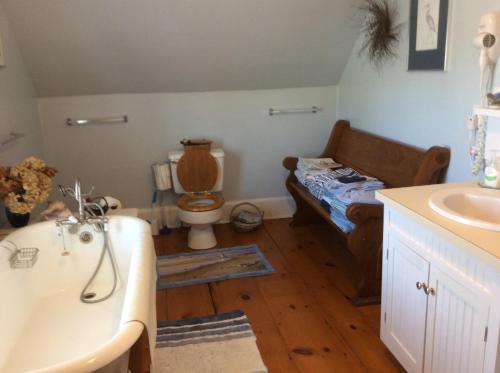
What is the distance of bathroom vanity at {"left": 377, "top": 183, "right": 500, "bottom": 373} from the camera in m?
1.45

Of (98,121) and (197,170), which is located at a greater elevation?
(98,121)

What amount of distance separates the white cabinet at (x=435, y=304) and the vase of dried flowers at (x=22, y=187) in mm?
1758

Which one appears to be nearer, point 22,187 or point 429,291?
point 429,291

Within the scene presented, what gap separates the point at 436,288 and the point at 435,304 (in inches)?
2.6

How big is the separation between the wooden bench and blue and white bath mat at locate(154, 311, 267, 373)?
740 millimetres

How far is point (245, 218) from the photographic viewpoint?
153 inches

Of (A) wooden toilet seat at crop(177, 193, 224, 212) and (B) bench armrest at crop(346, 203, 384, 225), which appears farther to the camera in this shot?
(A) wooden toilet seat at crop(177, 193, 224, 212)

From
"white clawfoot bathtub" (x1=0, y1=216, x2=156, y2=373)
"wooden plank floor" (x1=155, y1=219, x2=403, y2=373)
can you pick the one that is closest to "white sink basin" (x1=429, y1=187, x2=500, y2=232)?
"wooden plank floor" (x1=155, y1=219, x2=403, y2=373)

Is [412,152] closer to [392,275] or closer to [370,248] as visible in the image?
[370,248]

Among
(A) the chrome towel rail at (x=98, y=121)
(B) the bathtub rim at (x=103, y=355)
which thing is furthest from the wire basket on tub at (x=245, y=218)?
(B) the bathtub rim at (x=103, y=355)

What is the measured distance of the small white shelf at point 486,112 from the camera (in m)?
1.92

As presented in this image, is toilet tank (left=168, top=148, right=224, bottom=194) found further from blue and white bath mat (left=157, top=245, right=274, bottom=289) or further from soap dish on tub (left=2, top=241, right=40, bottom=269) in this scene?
soap dish on tub (left=2, top=241, right=40, bottom=269)

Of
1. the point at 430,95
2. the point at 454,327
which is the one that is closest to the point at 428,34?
the point at 430,95

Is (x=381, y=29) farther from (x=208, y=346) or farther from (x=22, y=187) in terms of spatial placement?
(x=22, y=187)
